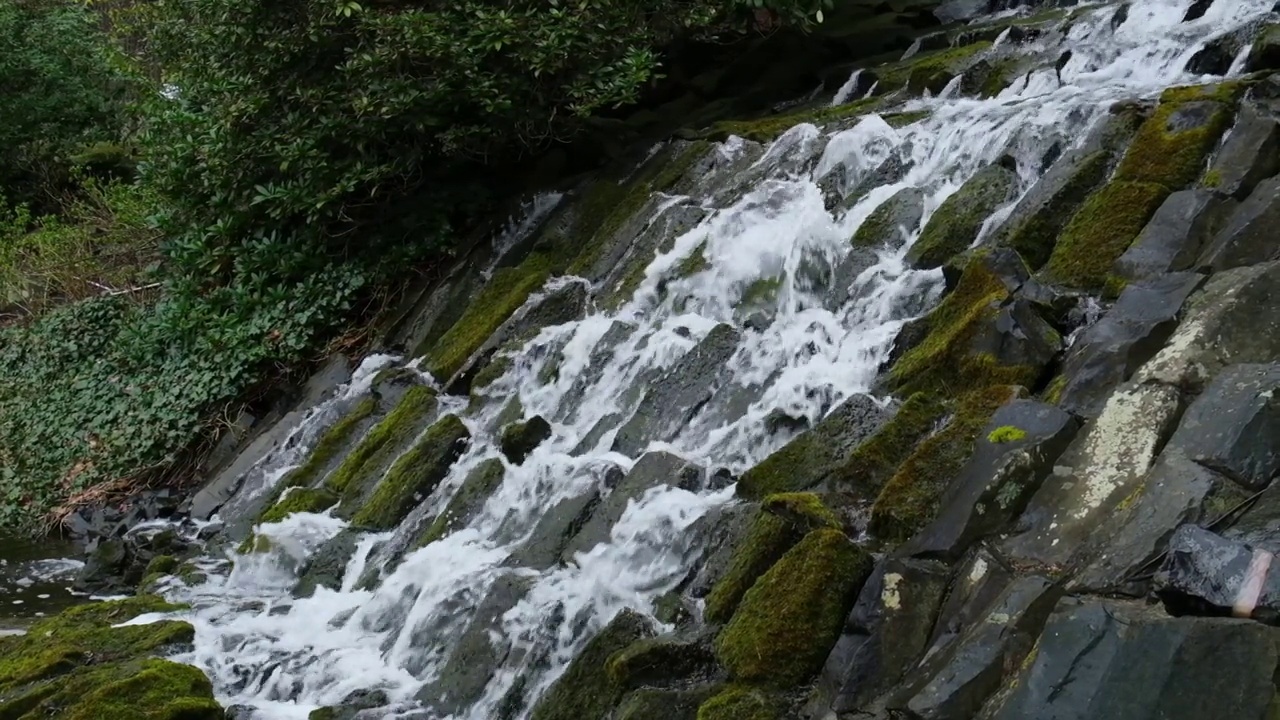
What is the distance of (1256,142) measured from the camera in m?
5.36

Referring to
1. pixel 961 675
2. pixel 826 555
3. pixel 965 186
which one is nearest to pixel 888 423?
pixel 826 555

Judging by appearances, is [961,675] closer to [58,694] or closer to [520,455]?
[520,455]

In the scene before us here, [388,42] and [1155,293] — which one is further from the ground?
[388,42]

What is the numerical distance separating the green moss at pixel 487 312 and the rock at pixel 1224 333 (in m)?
5.42

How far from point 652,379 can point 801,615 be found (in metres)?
2.79

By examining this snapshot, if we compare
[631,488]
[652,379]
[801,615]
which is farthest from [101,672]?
[801,615]

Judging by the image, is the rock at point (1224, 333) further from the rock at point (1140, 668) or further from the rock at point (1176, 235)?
A: the rock at point (1140, 668)

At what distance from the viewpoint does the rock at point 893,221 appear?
670 centimetres

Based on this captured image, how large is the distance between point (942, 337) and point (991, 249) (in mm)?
595

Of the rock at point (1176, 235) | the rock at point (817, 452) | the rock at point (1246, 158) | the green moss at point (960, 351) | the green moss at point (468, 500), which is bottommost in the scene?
the green moss at point (468, 500)

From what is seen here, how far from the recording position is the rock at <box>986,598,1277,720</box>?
2959 mm

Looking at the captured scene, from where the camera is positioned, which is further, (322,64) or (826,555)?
(322,64)

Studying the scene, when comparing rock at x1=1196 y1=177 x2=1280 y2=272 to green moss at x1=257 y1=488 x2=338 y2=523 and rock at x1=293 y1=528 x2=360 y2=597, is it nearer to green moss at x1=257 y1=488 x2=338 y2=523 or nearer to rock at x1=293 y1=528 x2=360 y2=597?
rock at x1=293 y1=528 x2=360 y2=597

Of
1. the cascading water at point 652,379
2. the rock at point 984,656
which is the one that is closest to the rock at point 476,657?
the cascading water at point 652,379
